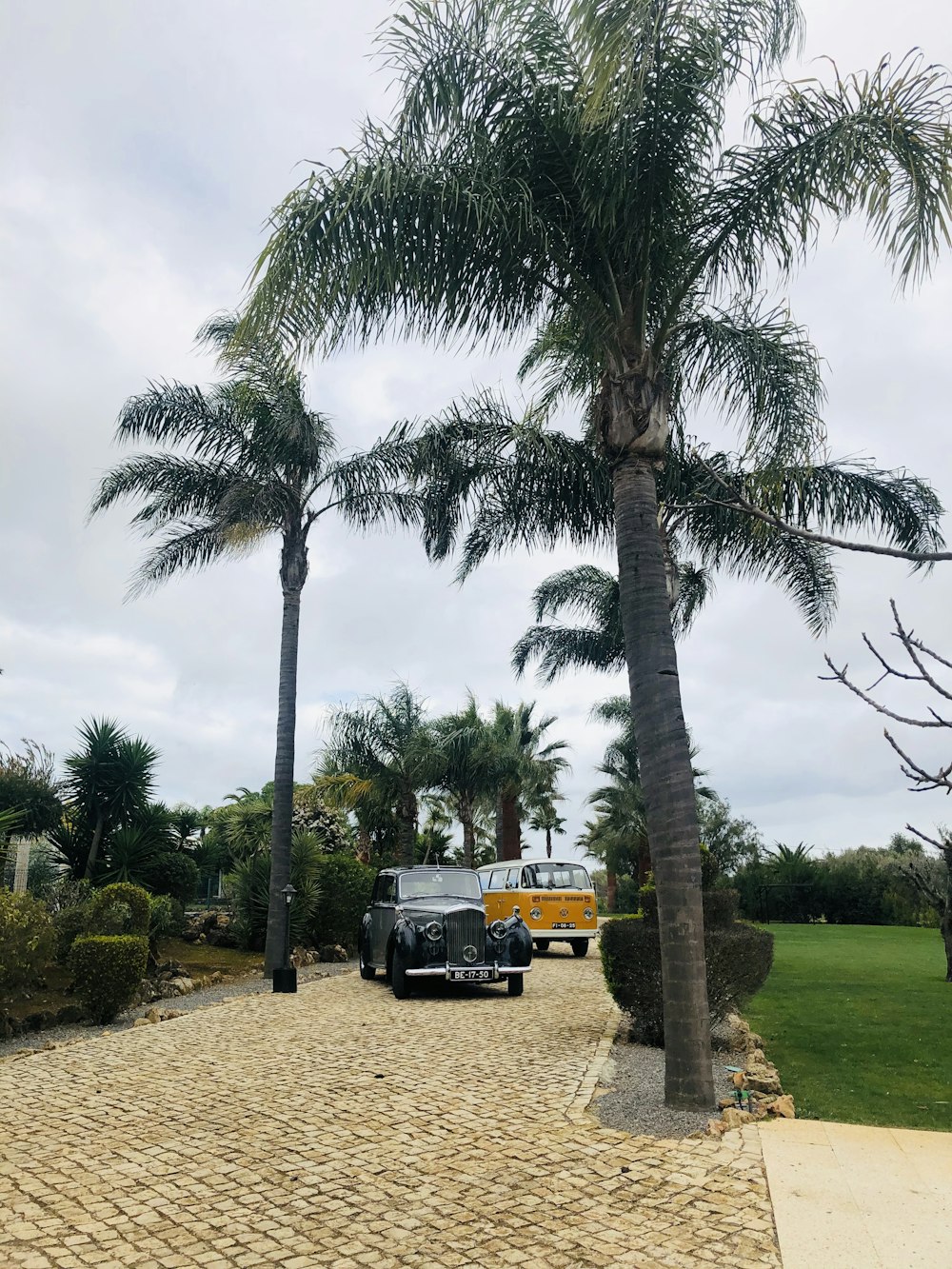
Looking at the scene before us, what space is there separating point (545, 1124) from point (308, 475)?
11341 mm

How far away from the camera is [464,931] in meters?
11.2

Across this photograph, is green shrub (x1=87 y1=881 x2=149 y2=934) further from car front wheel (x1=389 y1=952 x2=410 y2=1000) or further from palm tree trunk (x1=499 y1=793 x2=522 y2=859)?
palm tree trunk (x1=499 y1=793 x2=522 y2=859)

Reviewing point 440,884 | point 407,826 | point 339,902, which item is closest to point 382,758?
point 407,826

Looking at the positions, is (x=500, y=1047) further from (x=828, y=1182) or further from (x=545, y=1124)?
(x=828, y=1182)

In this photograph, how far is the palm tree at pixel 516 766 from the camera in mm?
28844

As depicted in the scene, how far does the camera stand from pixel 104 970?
32.3 ft

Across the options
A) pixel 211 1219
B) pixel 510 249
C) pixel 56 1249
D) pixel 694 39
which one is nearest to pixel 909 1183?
pixel 211 1219

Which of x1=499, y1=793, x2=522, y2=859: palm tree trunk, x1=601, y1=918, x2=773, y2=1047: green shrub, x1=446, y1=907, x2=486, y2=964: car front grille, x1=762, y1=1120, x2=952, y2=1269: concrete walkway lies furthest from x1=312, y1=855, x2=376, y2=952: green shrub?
x1=762, y1=1120, x2=952, y2=1269: concrete walkway

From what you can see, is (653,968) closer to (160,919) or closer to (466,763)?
(160,919)

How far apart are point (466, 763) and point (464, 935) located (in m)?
17.1

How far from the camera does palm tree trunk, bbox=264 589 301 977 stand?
14289 mm

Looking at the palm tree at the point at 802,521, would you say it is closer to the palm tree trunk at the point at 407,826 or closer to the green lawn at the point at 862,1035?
the green lawn at the point at 862,1035

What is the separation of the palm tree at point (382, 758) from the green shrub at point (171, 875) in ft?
29.1

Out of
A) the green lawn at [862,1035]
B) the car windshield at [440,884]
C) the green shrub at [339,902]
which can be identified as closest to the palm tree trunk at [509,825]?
the green lawn at [862,1035]
